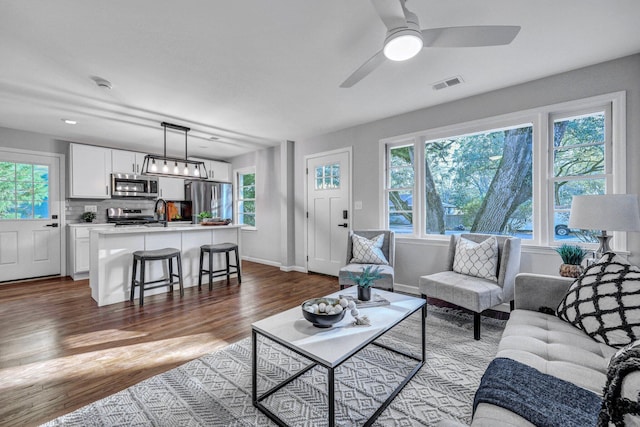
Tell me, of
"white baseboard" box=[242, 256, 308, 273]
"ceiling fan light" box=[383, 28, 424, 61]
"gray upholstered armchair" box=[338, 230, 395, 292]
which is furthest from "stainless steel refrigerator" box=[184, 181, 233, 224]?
"ceiling fan light" box=[383, 28, 424, 61]

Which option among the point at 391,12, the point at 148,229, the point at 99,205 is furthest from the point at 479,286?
the point at 99,205

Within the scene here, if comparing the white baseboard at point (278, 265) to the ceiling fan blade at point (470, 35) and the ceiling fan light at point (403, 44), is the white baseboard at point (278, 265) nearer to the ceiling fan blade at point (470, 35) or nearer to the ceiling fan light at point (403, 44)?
the ceiling fan light at point (403, 44)

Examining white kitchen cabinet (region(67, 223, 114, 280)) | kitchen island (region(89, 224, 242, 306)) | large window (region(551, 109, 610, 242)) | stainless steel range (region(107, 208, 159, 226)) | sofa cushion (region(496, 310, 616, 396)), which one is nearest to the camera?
sofa cushion (region(496, 310, 616, 396))

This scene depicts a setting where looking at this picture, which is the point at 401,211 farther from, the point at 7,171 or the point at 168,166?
the point at 7,171

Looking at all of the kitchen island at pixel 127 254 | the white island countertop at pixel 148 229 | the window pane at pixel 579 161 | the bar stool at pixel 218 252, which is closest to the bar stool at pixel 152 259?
the kitchen island at pixel 127 254

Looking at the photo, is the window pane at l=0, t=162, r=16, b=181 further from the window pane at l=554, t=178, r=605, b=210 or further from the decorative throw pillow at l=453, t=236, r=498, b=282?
the window pane at l=554, t=178, r=605, b=210

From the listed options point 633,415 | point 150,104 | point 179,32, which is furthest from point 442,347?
point 150,104

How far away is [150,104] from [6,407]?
309 cm

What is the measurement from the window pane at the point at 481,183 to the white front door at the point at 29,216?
6.01m

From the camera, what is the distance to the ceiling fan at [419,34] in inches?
62.9

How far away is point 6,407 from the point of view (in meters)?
1.67

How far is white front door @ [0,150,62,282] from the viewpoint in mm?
4422

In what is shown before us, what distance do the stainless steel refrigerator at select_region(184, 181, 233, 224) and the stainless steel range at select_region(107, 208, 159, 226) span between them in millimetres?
819

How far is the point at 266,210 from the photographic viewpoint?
5.98m
